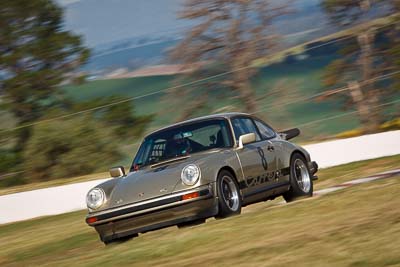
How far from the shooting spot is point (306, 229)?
33.4 feet

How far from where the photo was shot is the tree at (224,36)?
146 ft

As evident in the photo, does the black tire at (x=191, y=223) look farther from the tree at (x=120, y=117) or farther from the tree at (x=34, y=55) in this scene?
the tree at (x=34, y=55)

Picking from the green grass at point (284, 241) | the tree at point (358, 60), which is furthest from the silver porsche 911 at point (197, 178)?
the tree at point (358, 60)

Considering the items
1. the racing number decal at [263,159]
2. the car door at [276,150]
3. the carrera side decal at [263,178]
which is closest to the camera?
the carrera side decal at [263,178]

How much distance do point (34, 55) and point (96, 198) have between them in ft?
132

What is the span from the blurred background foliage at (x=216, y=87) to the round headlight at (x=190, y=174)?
82.9 ft

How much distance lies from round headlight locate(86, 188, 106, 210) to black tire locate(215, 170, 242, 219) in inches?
54.1

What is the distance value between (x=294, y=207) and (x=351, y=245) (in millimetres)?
3443

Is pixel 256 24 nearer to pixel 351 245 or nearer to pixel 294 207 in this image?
pixel 294 207

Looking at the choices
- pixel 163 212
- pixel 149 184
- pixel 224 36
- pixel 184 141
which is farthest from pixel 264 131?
pixel 224 36

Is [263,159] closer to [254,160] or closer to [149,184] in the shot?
[254,160]

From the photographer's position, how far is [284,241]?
31.6ft

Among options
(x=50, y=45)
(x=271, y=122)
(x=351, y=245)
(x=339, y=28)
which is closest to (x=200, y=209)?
(x=351, y=245)

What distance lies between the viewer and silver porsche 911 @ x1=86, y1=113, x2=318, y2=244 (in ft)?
39.5
